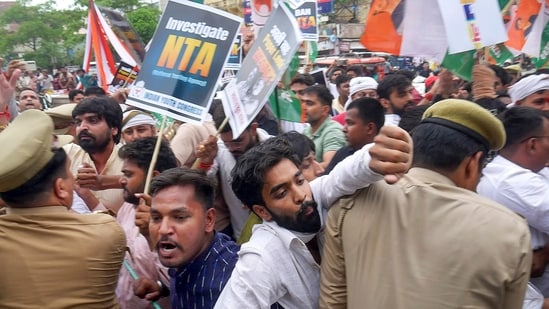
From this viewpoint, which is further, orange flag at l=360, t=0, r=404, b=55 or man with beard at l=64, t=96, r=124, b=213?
orange flag at l=360, t=0, r=404, b=55

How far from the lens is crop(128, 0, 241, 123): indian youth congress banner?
297cm

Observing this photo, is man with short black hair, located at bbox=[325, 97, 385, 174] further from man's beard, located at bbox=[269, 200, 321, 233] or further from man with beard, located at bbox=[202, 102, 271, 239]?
man's beard, located at bbox=[269, 200, 321, 233]

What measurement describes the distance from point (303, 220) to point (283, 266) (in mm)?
173

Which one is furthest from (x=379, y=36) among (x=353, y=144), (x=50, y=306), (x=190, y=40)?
(x=50, y=306)

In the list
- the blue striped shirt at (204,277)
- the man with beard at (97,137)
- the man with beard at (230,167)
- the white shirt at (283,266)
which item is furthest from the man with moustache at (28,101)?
the white shirt at (283,266)

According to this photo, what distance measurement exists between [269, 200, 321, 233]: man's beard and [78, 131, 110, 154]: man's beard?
2.24m

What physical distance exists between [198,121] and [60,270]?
1268 mm

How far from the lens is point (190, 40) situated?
300cm

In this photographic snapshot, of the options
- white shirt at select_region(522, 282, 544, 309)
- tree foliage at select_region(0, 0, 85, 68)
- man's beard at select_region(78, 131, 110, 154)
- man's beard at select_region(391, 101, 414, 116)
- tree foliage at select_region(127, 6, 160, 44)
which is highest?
white shirt at select_region(522, 282, 544, 309)

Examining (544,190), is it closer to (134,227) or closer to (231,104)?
(231,104)

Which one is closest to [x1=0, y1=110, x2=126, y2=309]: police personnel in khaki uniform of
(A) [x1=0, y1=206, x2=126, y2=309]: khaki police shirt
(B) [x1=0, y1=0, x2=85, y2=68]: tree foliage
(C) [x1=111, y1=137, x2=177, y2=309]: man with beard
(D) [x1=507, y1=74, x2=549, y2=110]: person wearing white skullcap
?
(A) [x1=0, y1=206, x2=126, y2=309]: khaki police shirt

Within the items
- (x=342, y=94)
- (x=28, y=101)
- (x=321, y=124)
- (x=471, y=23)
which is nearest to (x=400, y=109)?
(x=321, y=124)

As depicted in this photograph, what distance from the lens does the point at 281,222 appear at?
1.89 meters

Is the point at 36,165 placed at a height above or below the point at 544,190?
above
